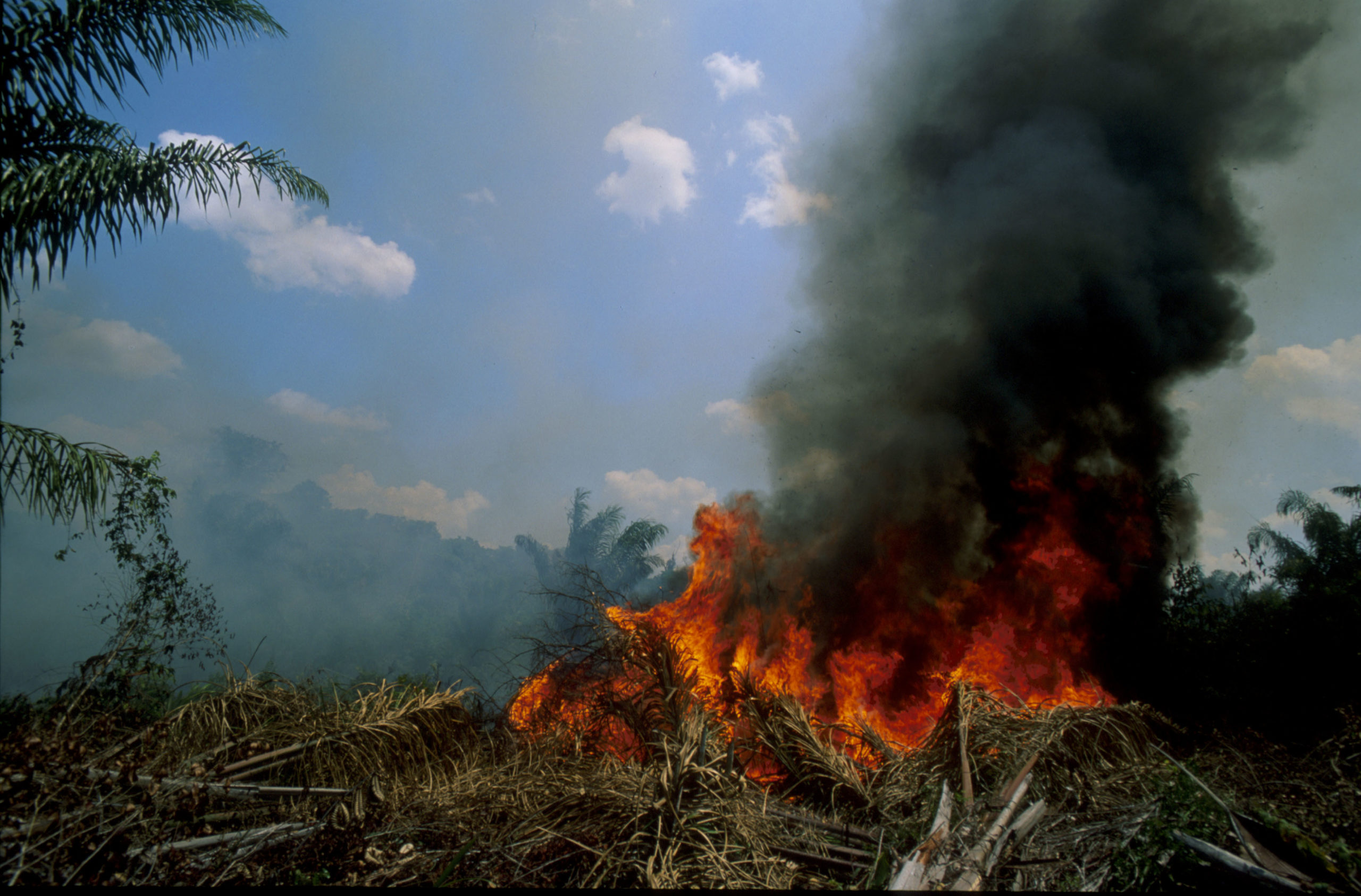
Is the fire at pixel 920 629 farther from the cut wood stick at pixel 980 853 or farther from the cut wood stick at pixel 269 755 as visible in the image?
the cut wood stick at pixel 980 853

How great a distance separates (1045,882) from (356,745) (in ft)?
19.9

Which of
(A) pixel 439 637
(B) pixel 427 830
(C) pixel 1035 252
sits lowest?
(A) pixel 439 637

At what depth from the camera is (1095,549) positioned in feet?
35.5

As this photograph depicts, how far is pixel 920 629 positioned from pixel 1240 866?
28.1 feet

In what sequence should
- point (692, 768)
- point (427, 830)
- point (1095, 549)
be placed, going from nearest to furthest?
point (692, 768)
point (427, 830)
point (1095, 549)

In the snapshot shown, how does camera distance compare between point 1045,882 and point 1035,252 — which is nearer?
point 1045,882

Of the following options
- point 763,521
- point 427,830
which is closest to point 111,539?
point 427,830

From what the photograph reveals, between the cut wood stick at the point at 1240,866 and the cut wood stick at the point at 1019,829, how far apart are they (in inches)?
32.3

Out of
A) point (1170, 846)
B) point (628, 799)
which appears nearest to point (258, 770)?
point (628, 799)

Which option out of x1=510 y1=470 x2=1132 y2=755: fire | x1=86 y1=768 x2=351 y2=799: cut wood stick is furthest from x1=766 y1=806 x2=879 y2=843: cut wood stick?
x1=510 y1=470 x2=1132 y2=755: fire

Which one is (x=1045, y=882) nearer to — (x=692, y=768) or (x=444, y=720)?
(x=692, y=768)

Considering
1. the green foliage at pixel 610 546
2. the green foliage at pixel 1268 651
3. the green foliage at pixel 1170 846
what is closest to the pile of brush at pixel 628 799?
the green foliage at pixel 1170 846

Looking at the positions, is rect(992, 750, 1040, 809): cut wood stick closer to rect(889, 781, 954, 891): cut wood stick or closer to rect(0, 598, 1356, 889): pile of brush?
rect(0, 598, 1356, 889): pile of brush

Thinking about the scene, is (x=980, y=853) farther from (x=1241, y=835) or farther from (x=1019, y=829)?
(x=1241, y=835)
